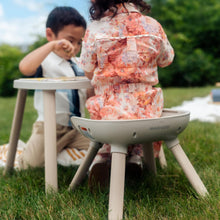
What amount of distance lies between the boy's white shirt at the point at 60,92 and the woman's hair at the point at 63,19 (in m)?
0.17

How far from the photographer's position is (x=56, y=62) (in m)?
1.89

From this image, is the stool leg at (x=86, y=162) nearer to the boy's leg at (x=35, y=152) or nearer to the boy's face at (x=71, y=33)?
the boy's leg at (x=35, y=152)

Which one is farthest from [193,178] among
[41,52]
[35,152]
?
[35,152]

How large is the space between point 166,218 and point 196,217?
0.32ft

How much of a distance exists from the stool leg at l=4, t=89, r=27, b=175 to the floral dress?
507mm

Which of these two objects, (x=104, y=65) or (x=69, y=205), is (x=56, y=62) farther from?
(x=69, y=205)

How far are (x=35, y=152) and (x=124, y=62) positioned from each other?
0.93 meters

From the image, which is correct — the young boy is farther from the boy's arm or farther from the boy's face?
the boy's arm

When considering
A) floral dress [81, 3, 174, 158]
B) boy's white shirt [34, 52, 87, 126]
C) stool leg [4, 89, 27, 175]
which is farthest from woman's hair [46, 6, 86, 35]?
floral dress [81, 3, 174, 158]

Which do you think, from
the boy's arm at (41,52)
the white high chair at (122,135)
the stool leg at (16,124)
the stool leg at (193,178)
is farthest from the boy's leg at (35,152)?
the stool leg at (193,178)

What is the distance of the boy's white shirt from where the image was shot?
1.88 m

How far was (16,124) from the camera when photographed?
1677mm

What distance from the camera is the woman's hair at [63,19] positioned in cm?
179

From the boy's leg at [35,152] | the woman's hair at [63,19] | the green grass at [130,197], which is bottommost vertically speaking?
the boy's leg at [35,152]
